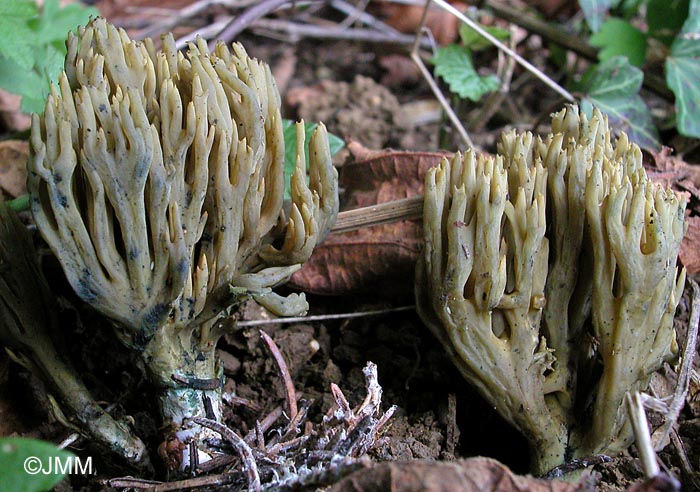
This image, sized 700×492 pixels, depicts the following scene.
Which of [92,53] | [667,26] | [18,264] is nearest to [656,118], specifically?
[667,26]

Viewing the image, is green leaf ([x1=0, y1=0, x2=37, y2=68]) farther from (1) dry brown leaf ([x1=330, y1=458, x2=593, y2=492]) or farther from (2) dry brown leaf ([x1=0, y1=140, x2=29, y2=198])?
(1) dry brown leaf ([x1=330, y1=458, x2=593, y2=492])

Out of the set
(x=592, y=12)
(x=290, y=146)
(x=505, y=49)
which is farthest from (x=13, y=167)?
(x=592, y=12)

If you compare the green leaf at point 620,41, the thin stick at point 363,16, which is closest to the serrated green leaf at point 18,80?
the thin stick at point 363,16

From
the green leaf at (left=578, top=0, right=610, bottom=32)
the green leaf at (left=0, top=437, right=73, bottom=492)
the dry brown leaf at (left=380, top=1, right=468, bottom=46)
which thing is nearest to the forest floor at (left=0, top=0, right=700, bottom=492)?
the green leaf at (left=0, top=437, right=73, bottom=492)

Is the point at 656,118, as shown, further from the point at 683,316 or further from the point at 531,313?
the point at 531,313

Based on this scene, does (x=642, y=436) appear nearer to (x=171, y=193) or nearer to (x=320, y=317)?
(x=320, y=317)

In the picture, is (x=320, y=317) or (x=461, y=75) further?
(x=461, y=75)

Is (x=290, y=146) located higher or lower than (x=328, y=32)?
lower
